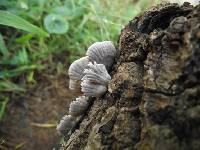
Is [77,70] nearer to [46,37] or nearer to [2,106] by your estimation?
[2,106]

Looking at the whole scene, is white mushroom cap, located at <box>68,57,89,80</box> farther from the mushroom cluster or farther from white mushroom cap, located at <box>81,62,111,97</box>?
white mushroom cap, located at <box>81,62,111,97</box>

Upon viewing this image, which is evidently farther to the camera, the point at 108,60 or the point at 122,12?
the point at 122,12

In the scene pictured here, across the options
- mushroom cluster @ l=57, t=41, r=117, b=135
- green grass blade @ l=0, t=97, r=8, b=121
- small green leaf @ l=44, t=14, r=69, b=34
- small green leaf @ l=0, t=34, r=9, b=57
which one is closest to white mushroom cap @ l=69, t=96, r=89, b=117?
mushroom cluster @ l=57, t=41, r=117, b=135

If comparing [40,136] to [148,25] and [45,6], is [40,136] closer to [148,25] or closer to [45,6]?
[45,6]

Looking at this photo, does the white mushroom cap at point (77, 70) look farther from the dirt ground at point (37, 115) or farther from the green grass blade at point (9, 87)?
the green grass blade at point (9, 87)

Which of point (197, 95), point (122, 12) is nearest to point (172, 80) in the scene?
point (197, 95)

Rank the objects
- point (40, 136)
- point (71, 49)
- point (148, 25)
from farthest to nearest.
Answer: point (71, 49) < point (40, 136) < point (148, 25)
